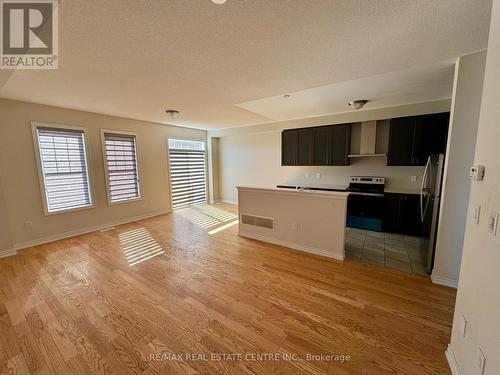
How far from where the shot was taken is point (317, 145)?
4707 millimetres

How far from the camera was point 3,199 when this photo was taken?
10.1ft

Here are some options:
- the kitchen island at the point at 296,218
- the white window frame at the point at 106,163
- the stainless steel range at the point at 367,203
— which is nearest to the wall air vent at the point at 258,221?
the kitchen island at the point at 296,218

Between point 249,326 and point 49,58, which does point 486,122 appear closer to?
point 249,326

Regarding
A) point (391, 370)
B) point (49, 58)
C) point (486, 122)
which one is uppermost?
point (49, 58)

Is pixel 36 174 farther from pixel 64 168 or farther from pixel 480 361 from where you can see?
pixel 480 361

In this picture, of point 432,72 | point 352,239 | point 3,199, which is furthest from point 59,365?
point 432,72

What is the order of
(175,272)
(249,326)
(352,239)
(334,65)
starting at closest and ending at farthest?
1. (249,326)
2. (334,65)
3. (175,272)
4. (352,239)

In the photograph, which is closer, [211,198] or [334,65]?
[334,65]

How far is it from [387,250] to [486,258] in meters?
2.37

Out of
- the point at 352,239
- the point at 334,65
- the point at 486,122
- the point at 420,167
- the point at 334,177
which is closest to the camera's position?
the point at 486,122

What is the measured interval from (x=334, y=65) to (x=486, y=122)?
146 cm

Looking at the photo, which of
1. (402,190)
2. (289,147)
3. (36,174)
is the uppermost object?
(289,147)

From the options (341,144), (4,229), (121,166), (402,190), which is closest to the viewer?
(4,229)

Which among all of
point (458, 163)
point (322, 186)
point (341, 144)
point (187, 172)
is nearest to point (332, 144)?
point (341, 144)
